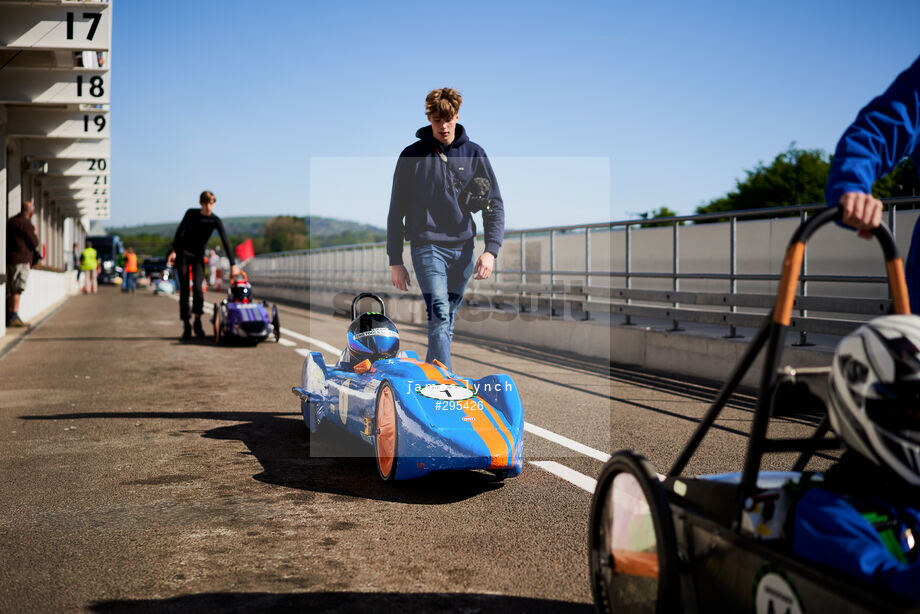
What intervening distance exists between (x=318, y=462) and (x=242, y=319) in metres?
7.88

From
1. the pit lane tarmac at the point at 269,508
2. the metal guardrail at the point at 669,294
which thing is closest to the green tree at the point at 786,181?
the metal guardrail at the point at 669,294

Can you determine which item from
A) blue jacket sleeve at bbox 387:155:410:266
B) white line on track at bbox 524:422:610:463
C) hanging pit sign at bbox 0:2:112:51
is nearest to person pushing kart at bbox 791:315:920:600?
white line on track at bbox 524:422:610:463

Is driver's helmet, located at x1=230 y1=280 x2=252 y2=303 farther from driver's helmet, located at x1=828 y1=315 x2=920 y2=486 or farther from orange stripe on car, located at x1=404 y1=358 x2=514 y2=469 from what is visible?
driver's helmet, located at x1=828 y1=315 x2=920 y2=486

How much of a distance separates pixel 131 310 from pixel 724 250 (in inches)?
607

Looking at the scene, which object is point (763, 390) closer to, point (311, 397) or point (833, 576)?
point (833, 576)

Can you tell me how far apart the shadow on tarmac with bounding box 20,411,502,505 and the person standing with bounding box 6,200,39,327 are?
10272 mm

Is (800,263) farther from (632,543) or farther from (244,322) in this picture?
(244,322)

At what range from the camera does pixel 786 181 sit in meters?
81.0

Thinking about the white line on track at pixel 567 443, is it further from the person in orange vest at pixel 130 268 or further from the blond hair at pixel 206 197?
the person in orange vest at pixel 130 268

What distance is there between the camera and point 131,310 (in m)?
24.1

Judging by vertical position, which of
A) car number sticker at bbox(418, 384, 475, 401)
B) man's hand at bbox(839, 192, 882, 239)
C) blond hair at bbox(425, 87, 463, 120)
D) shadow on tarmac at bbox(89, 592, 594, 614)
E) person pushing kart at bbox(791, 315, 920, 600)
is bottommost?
shadow on tarmac at bbox(89, 592, 594, 614)

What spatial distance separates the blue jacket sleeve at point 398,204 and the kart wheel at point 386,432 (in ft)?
4.66

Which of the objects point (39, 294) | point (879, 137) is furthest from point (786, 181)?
point (879, 137)

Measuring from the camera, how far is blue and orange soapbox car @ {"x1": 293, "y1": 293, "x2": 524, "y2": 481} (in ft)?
14.3
